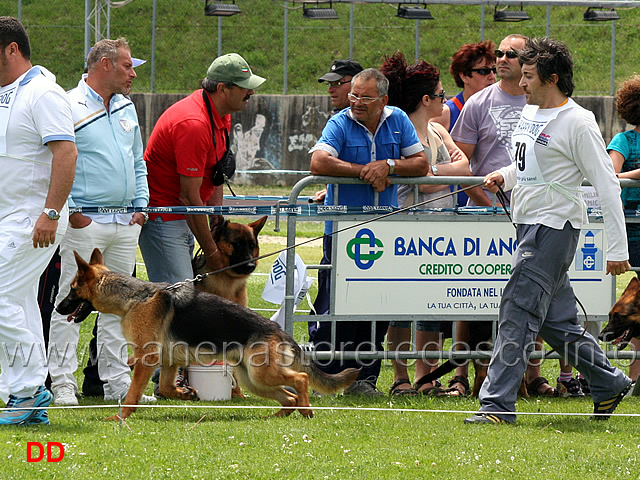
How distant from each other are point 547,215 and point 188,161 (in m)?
2.43

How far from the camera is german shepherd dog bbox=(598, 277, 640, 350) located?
225 inches

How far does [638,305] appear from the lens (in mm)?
5695

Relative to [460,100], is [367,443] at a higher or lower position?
lower

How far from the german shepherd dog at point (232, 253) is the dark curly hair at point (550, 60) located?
7.52 feet

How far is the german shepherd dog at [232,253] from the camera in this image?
21.1 feet

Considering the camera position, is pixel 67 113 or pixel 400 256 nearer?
pixel 67 113

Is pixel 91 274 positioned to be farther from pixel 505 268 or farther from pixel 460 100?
pixel 460 100

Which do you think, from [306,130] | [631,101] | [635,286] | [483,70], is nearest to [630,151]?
[631,101]

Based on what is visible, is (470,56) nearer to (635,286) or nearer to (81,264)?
(635,286)

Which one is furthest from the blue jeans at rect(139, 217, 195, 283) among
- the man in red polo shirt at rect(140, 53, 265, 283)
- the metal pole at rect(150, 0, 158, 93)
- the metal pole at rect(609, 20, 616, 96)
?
the metal pole at rect(609, 20, 616, 96)

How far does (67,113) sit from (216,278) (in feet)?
6.27

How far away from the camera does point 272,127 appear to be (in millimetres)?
24438

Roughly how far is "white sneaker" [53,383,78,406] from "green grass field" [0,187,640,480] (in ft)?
0.76

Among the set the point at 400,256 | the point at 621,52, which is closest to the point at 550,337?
the point at 400,256
